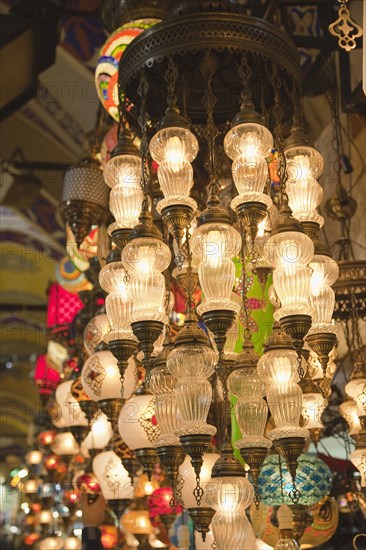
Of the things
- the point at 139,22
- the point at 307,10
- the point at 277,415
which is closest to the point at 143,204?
the point at 277,415

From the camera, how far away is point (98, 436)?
175 inches

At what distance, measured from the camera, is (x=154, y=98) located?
356 centimetres

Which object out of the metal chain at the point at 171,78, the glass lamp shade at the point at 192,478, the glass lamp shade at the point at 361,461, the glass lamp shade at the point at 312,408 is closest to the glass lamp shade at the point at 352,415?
the glass lamp shade at the point at 361,461

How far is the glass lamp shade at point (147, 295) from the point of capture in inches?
107

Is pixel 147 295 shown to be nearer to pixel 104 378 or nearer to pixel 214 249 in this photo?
pixel 214 249

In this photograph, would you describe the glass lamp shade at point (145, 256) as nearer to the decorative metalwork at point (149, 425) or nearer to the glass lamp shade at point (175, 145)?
the glass lamp shade at point (175, 145)

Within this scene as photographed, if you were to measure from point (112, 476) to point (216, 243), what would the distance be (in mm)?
1782

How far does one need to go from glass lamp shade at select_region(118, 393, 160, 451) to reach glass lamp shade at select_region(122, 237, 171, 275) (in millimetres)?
742

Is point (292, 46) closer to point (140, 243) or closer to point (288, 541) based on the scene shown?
point (140, 243)

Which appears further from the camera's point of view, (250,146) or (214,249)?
(250,146)

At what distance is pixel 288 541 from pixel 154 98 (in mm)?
1864

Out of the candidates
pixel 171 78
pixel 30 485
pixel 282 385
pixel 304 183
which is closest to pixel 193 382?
pixel 282 385

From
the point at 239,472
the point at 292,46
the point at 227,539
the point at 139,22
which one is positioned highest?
the point at 139,22

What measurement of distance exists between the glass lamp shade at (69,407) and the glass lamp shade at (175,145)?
5.94 ft
